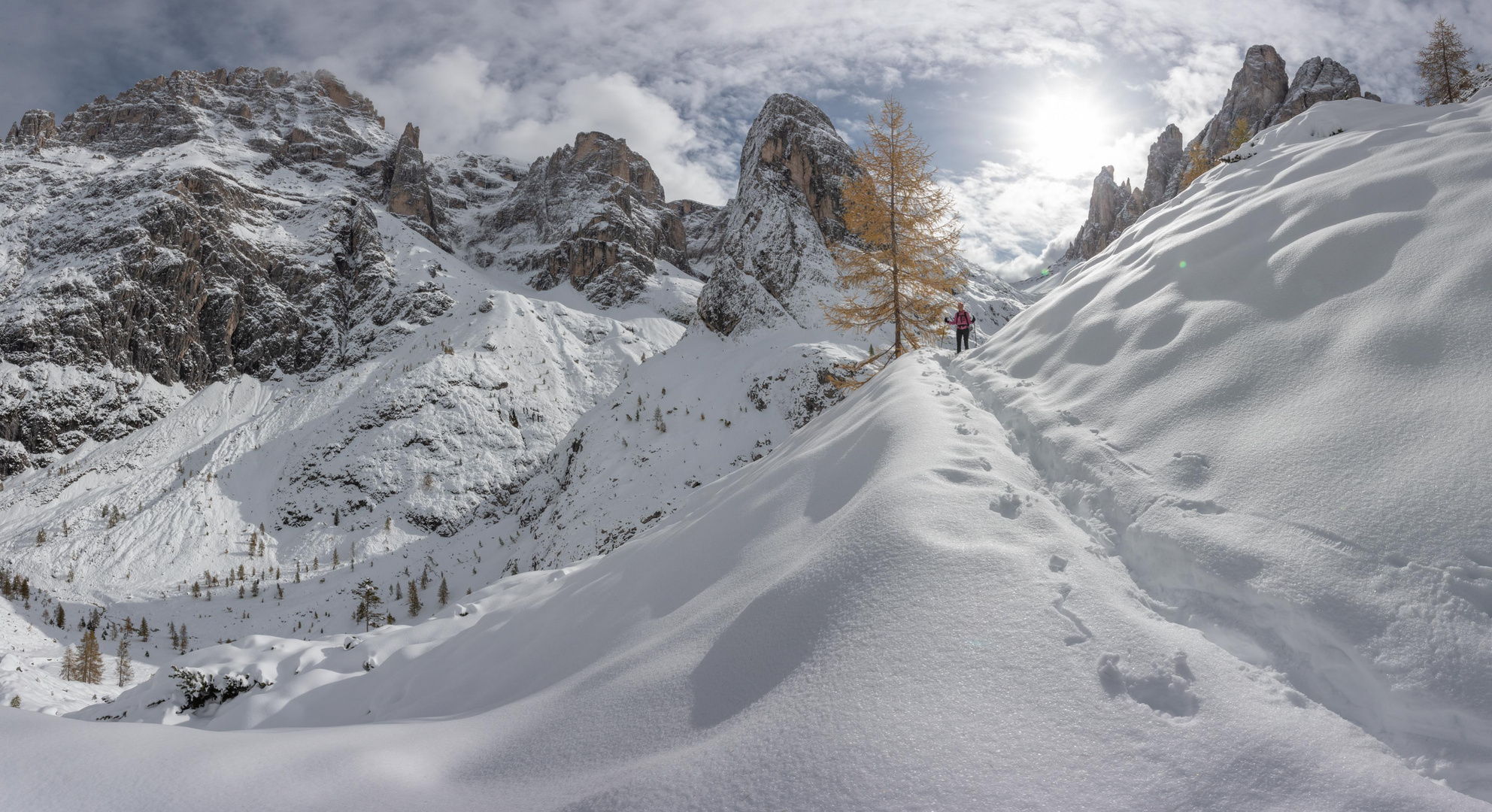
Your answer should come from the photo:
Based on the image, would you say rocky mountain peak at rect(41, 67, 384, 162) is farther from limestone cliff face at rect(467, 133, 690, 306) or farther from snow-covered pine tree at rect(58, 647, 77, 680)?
snow-covered pine tree at rect(58, 647, 77, 680)

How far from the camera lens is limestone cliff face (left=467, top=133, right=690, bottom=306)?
88.8 m

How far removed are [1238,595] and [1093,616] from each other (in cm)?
82

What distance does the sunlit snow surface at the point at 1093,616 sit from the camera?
6.48ft

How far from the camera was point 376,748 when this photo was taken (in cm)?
282

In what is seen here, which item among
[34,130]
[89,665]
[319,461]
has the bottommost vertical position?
[89,665]

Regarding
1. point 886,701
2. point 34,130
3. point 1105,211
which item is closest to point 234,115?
point 34,130

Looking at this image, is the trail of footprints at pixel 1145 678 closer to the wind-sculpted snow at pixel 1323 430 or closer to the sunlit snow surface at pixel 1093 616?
the sunlit snow surface at pixel 1093 616

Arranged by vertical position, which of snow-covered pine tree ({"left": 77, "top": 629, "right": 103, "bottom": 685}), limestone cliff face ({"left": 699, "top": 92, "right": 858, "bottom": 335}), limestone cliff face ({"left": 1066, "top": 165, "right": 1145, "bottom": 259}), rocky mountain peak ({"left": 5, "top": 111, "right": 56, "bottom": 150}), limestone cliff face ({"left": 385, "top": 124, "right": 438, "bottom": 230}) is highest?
rocky mountain peak ({"left": 5, "top": 111, "right": 56, "bottom": 150})

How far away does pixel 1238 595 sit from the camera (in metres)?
→ 2.76

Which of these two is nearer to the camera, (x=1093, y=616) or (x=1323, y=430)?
(x=1093, y=616)

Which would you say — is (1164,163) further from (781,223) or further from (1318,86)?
(781,223)

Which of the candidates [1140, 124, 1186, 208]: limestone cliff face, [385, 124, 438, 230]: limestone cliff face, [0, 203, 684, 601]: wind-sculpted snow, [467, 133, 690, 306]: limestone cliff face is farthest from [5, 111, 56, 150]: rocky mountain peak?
[1140, 124, 1186, 208]: limestone cliff face

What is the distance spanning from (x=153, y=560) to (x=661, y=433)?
46.7m

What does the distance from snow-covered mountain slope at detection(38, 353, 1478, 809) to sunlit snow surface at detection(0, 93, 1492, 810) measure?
1 cm
